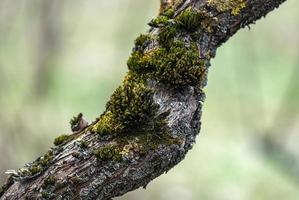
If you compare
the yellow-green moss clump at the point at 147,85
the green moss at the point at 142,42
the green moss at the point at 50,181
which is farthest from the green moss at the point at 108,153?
the green moss at the point at 142,42

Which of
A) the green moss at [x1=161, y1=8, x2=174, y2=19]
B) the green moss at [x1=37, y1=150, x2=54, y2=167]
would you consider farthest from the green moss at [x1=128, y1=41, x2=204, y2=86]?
the green moss at [x1=37, y1=150, x2=54, y2=167]

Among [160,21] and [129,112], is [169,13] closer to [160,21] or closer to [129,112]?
[160,21]

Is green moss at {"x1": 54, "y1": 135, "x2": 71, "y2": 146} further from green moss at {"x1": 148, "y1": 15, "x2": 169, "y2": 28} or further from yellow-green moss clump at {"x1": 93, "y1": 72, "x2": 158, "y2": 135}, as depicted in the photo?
green moss at {"x1": 148, "y1": 15, "x2": 169, "y2": 28}

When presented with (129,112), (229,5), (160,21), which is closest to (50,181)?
(129,112)

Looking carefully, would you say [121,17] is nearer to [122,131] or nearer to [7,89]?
[7,89]

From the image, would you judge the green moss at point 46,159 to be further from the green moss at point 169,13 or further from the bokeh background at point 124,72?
the bokeh background at point 124,72

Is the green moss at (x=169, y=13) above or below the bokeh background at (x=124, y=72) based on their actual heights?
below

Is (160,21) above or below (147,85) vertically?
above
